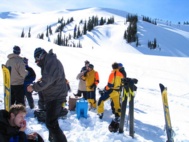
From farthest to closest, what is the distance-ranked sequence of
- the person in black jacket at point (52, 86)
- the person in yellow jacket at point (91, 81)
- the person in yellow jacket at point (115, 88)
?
1. the person in yellow jacket at point (91, 81)
2. the person in yellow jacket at point (115, 88)
3. the person in black jacket at point (52, 86)

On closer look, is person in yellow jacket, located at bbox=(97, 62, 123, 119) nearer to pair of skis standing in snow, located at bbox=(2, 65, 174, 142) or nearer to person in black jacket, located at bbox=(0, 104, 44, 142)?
pair of skis standing in snow, located at bbox=(2, 65, 174, 142)

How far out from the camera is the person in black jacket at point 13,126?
11.3 ft

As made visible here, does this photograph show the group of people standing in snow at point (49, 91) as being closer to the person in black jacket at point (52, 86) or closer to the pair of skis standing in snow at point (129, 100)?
the person in black jacket at point (52, 86)

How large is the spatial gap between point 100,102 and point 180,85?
44.9 feet

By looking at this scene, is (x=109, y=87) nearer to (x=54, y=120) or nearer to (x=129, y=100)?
(x=129, y=100)

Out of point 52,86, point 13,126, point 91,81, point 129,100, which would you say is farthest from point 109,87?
point 13,126

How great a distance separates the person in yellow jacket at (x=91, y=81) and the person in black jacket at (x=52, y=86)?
4518 mm

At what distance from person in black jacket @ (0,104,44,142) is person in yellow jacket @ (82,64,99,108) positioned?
6.47 meters

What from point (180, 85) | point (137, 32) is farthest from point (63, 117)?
point (137, 32)

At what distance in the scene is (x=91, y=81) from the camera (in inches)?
403

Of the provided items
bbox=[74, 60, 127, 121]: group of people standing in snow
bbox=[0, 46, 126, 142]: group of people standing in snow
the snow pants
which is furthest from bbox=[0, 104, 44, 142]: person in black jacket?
bbox=[74, 60, 127, 121]: group of people standing in snow

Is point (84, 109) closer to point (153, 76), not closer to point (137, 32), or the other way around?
point (153, 76)

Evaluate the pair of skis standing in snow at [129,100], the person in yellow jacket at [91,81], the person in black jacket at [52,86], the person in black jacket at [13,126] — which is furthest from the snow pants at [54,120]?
the person in yellow jacket at [91,81]

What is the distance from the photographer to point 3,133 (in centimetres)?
345
